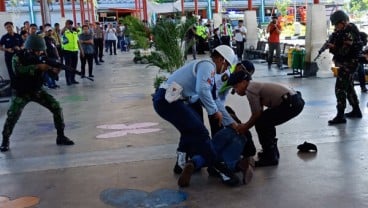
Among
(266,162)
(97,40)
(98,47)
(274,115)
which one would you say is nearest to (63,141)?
(266,162)

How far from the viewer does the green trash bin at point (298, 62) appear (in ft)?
47.0

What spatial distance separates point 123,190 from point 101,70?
15.0 m

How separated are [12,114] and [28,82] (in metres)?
0.54

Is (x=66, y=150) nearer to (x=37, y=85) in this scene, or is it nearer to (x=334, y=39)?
(x=37, y=85)

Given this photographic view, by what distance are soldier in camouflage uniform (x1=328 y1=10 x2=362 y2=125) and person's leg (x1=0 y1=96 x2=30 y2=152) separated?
174 inches

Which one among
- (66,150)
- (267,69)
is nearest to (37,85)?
(66,150)

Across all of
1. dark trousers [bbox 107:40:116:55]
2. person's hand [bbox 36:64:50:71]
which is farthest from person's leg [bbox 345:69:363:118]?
dark trousers [bbox 107:40:116:55]

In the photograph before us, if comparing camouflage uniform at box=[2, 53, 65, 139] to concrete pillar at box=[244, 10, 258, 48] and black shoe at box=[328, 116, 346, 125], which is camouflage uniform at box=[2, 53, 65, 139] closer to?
black shoe at box=[328, 116, 346, 125]

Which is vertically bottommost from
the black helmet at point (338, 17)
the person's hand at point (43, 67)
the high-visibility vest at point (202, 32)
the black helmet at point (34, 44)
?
the high-visibility vest at point (202, 32)

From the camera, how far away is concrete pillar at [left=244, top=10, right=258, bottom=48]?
22.4 metres

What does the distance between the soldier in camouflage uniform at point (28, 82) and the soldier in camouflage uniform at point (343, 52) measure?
13.2 ft

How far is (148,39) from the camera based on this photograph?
12.4 metres

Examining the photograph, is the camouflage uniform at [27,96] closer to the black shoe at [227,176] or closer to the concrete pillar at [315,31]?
the black shoe at [227,176]

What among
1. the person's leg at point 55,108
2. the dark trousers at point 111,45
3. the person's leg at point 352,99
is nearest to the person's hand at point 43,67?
the person's leg at point 55,108
